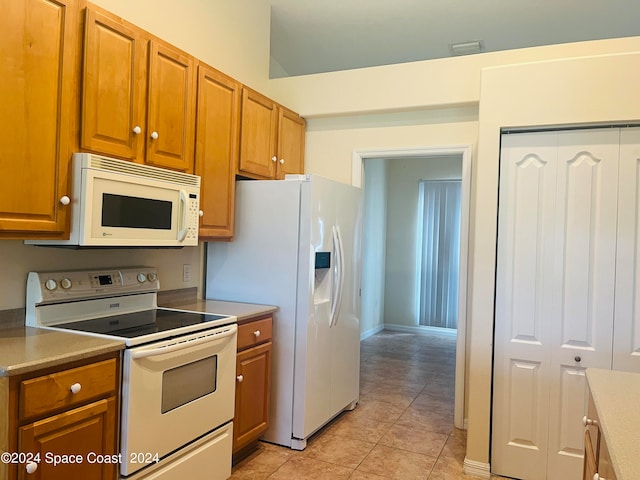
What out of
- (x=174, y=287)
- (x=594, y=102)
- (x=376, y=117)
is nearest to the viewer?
(x=594, y=102)

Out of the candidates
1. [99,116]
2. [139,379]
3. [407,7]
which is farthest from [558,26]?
[139,379]

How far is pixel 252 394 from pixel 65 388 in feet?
4.25

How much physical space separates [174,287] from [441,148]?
221 centimetres

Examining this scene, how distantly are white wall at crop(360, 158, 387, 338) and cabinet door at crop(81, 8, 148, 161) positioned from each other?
428 centimetres

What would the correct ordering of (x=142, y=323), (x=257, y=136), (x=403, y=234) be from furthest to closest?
(x=403, y=234), (x=257, y=136), (x=142, y=323)

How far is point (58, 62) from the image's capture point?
1.88 metres

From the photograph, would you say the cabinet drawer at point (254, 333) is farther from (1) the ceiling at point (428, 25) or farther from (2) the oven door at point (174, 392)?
(1) the ceiling at point (428, 25)

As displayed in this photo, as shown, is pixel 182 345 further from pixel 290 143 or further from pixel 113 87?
pixel 290 143

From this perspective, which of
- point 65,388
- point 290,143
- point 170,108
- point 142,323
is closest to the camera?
point 65,388

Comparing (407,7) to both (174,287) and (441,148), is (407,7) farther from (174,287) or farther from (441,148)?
(174,287)

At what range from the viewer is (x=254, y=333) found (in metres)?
2.75

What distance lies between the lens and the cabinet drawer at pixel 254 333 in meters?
2.65

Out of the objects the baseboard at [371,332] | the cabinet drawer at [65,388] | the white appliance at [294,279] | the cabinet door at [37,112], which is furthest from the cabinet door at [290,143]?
the baseboard at [371,332]

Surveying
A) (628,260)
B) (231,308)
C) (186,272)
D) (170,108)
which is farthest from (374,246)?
(170,108)
